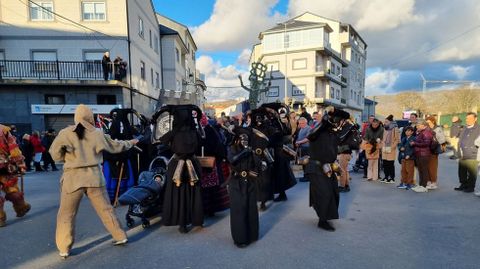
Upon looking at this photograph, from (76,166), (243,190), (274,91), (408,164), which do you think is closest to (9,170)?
(76,166)

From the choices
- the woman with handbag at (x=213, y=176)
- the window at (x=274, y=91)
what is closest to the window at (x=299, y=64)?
the window at (x=274, y=91)

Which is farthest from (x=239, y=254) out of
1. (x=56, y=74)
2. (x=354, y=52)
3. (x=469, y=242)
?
(x=354, y=52)

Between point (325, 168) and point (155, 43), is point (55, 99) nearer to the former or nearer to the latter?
point (155, 43)

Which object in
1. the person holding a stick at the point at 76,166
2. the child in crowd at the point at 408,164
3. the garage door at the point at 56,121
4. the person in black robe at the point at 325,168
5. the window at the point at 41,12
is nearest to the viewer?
the person holding a stick at the point at 76,166

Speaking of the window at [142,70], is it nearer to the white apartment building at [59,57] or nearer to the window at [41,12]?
the white apartment building at [59,57]

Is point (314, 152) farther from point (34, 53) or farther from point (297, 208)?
point (34, 53)

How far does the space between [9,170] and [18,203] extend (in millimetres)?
654

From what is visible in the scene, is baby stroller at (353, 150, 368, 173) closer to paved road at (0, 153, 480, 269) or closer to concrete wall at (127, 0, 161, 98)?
paved road at (0, 153, 480, 269)

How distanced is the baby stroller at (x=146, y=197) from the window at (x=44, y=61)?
16767 millimetres

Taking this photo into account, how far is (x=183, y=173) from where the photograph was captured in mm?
4195

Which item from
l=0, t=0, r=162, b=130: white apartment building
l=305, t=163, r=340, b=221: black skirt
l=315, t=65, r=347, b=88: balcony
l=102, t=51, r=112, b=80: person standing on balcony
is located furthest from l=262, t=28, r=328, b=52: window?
l=305, t=163, r=340, b=221: black skirt

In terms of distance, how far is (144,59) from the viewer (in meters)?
21.9

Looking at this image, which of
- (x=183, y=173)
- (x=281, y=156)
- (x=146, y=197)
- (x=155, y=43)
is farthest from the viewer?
(x=155, y=43)

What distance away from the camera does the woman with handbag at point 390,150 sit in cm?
767
